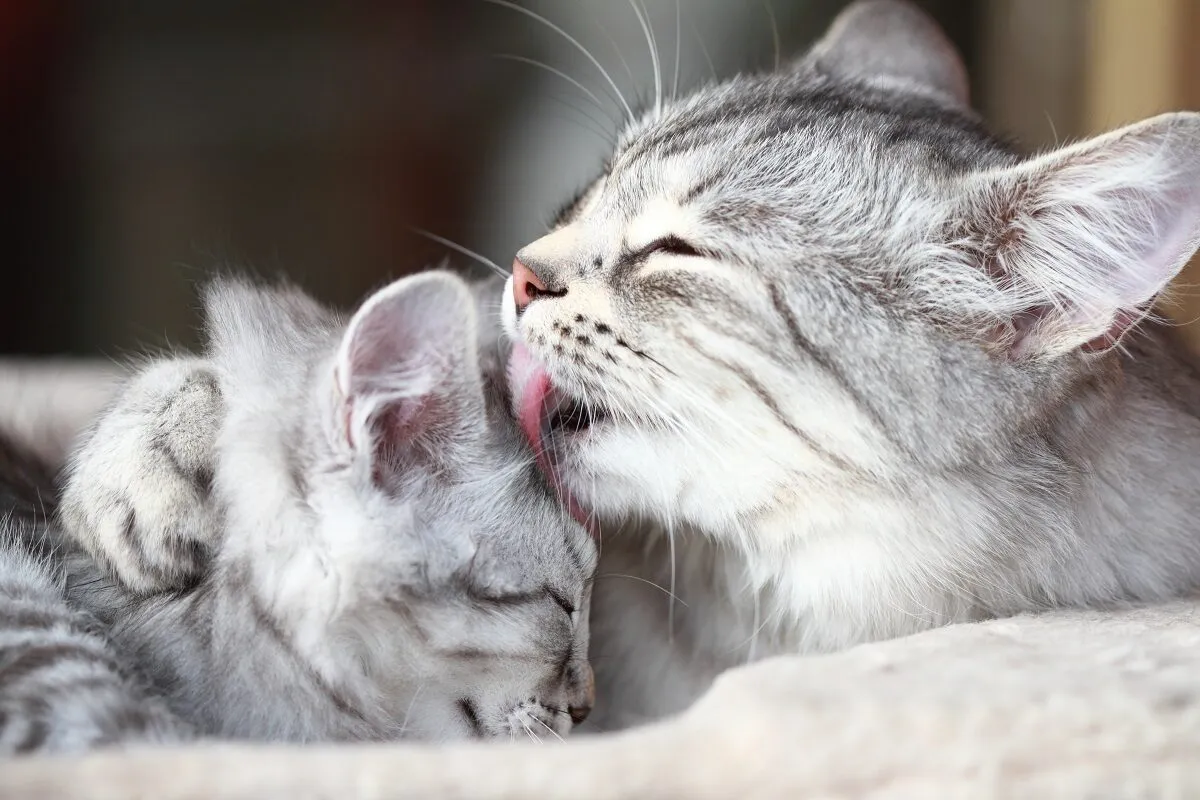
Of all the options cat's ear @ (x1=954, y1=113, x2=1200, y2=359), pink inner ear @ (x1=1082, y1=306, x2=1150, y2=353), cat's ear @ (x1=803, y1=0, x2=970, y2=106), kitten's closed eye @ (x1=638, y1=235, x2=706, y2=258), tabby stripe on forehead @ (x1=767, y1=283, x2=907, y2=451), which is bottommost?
tabby stripe on forehead @ (x1=767, y1=283, x2=907, y2=451)

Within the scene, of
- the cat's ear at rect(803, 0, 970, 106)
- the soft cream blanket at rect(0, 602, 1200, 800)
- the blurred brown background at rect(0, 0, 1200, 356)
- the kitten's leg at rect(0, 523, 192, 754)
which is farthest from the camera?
the blurred brown background at rect(0, 0, 1200, 356)

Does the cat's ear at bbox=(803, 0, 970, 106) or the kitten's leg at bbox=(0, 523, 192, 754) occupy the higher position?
the cat's ear at bbox=(803, 0, 970, 106)

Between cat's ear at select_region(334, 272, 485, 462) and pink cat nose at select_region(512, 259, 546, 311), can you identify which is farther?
pink cat nose at select_region(512, 259, 546, 311)

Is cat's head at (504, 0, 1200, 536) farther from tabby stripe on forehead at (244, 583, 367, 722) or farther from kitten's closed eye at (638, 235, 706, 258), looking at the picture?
tabby stripe on forehead at (244, 583, 367, 722)

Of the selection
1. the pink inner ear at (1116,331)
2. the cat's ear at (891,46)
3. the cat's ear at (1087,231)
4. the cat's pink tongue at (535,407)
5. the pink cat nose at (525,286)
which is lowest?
the cat's pink tongue at (535,407)

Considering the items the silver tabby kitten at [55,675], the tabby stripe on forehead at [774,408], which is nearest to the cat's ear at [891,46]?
the tabby stripe on forehead at [774,408]

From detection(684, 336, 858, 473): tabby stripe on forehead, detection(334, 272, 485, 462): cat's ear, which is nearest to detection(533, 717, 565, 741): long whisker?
detection(334, 272, 485, 462): cat's ear

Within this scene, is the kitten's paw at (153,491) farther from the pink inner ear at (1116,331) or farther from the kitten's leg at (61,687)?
the pink inner ear at (1116,331)

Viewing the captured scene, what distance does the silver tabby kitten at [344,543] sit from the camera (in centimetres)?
108

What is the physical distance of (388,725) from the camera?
1.13m

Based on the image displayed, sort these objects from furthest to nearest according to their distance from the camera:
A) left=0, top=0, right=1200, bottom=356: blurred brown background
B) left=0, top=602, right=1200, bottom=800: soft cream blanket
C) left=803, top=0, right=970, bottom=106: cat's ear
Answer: left=0, top=0, right=1200, bottom=356: blurred brown background
left=803, top=0, right=970, bottom=106: cat's ear
left=0, top=602, right=1200, bottom=800: soft cream blanket

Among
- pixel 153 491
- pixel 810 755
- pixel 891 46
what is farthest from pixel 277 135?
pixel 810 755

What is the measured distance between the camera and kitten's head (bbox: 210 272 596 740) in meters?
1.07

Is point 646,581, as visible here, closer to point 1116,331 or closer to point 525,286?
point 525,286
